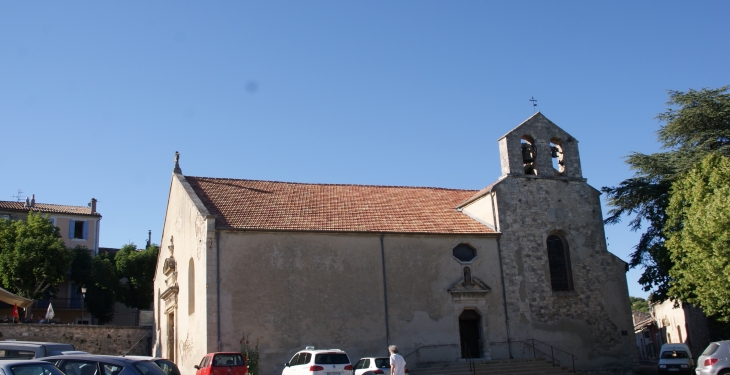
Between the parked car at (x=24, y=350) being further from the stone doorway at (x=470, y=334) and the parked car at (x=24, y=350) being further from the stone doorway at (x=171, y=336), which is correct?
the stone doorway at (x=470, y=334)

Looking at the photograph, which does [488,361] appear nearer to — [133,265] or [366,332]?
[366,332]

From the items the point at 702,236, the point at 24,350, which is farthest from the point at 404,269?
the point at 24,350

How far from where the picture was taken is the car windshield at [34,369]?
10.2 metres

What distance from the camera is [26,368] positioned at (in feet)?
33.9

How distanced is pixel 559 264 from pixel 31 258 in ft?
99.8

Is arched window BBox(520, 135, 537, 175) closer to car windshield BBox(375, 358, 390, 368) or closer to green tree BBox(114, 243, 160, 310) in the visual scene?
car windshield BBox(375, 358, 390, 368)

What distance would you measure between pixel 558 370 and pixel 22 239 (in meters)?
32.2

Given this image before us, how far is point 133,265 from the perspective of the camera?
46.2 m

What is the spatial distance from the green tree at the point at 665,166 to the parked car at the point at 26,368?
24.1m

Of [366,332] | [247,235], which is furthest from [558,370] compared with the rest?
[247,235]

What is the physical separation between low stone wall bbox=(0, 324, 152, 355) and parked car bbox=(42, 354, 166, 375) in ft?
52.8

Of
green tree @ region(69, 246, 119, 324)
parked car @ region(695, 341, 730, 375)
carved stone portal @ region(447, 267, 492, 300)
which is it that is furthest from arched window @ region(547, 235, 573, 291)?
green tree @ region(69, 246, 119, 324)

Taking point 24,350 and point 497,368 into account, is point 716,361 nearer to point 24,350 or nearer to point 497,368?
point 497,368

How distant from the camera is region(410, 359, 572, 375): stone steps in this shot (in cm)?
2302
